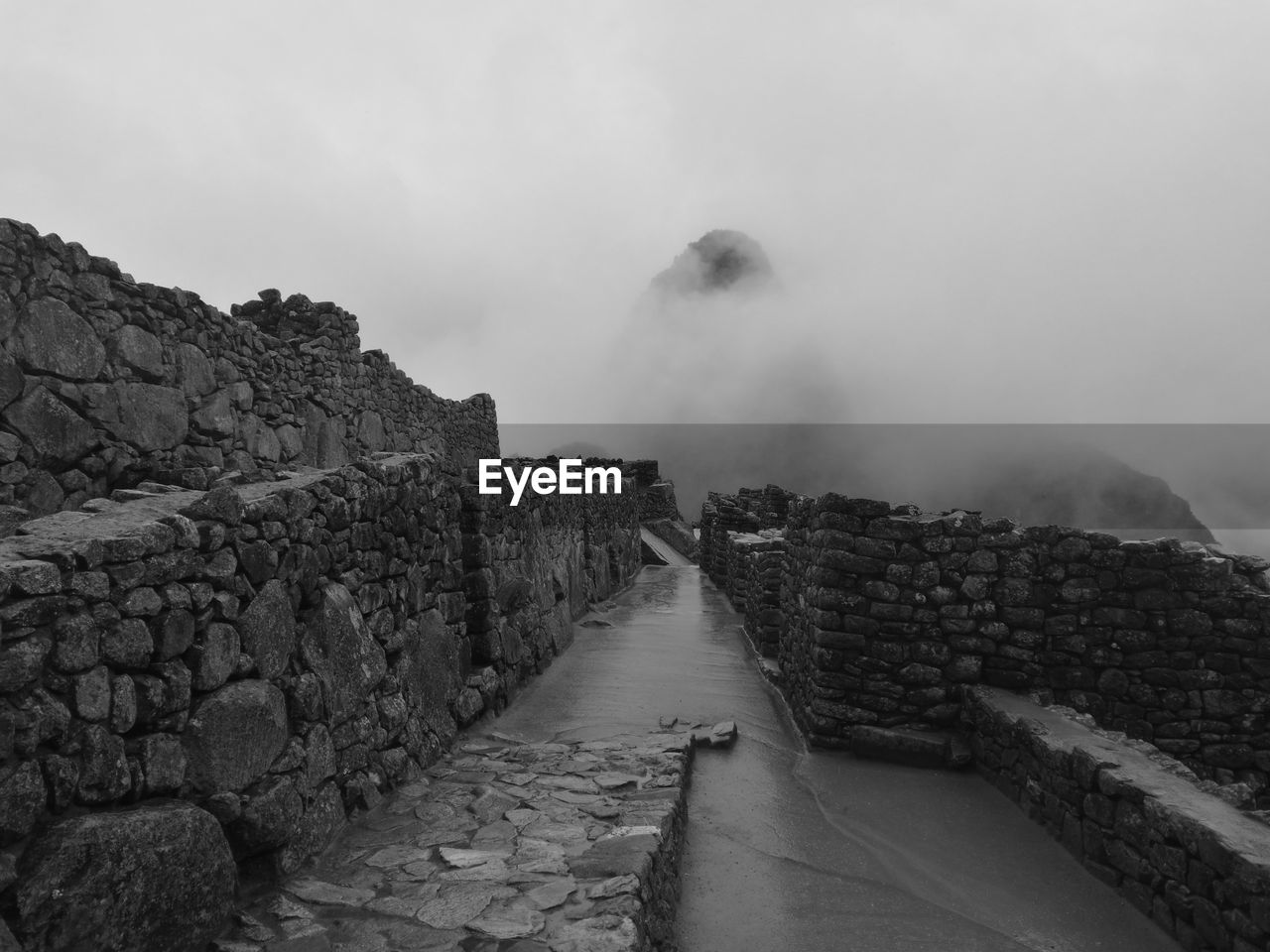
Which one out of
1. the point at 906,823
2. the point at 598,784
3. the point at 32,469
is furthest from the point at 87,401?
the point at 906,823

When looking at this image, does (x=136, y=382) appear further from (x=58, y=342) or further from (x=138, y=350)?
(x=58, y=342)

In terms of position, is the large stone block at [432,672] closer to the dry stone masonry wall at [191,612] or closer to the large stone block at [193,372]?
the dry stone masonry wall at [191,612]

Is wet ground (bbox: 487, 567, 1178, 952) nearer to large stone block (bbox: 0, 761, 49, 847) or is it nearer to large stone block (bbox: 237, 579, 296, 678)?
large stone block (bbox: 237, 579, 296, 678)

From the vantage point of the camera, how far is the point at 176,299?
7180 millimetres

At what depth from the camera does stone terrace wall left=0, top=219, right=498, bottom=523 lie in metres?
5.50

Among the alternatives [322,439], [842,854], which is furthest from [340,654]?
[322,439]

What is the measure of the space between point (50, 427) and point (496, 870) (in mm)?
4582

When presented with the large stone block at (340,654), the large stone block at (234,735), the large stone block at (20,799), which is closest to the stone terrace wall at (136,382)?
the large stone block at (340,654)

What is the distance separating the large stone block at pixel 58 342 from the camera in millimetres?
5555

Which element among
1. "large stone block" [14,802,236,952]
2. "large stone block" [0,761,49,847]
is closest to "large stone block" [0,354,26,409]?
"large stone block" [14,802,236,952]

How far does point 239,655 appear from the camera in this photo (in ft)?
12.1

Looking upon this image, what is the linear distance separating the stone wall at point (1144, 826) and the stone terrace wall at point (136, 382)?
264 inches

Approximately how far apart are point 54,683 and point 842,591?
6.17m

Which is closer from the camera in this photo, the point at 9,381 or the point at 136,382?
the point at 9,381
